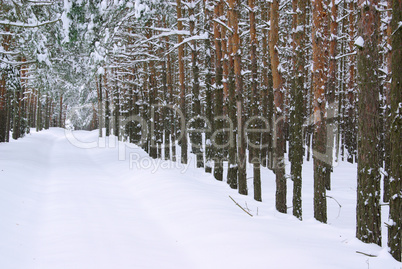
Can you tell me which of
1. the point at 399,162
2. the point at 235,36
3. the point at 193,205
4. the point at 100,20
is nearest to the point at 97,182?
the point at 193,205

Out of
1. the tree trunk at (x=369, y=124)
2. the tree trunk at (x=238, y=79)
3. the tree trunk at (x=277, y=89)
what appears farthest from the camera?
the tree trunk at (x=238, y=79)

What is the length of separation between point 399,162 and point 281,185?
18.3 feet

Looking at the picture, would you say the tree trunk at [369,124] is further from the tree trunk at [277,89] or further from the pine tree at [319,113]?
the tree trunk at [277,89]

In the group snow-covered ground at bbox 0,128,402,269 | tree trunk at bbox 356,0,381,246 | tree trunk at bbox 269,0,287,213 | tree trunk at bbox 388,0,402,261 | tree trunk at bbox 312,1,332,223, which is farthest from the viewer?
tree trunk at bbox 269,0,287,213

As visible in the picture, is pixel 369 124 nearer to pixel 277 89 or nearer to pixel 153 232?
pixel 153 232

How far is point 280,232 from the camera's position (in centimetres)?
661

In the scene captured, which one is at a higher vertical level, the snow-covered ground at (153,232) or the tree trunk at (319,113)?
the tree trunk at (319,113)

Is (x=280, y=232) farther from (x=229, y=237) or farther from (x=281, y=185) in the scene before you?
(x=281, y=185)

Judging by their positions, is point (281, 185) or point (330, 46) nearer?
point (281, 185)

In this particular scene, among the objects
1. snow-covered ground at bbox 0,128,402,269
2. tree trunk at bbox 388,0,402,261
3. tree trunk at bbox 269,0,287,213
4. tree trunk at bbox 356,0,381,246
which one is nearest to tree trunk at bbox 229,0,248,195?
tree trunk at bbox 269,0,287,213

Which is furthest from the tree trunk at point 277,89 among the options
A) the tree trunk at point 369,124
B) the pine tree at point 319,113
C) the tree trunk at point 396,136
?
the tree trunk at point 396,136

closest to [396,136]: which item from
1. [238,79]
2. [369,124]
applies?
[369,124]

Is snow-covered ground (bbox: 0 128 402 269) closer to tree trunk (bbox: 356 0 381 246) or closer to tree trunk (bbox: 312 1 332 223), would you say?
tree trunk (bbox: 356 0 381 246)

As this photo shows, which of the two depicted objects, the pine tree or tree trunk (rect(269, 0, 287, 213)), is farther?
tree trunk (rect(269, 0, 287, 213))
